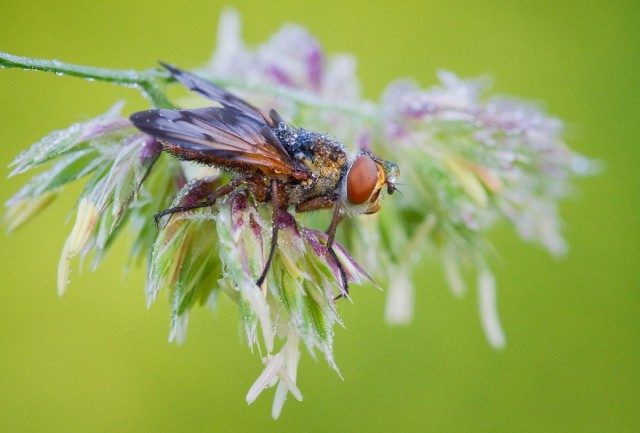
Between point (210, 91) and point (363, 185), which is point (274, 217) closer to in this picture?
point (363, 185)

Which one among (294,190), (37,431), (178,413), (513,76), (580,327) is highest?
(513,76)

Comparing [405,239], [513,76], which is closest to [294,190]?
[405,239]

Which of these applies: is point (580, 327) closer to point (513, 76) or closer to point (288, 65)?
point (513, 76)

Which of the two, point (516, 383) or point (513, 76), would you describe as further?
point (513, 76)

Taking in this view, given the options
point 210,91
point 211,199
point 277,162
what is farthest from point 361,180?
point 210,91

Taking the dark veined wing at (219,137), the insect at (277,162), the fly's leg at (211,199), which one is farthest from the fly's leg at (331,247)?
the fly's leg at (211,199)

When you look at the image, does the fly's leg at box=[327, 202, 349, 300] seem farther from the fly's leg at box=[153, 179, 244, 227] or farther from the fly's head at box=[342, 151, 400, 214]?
the fly's leg at box=[153, 179, 244, 227]

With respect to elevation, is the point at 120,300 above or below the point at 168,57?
below
